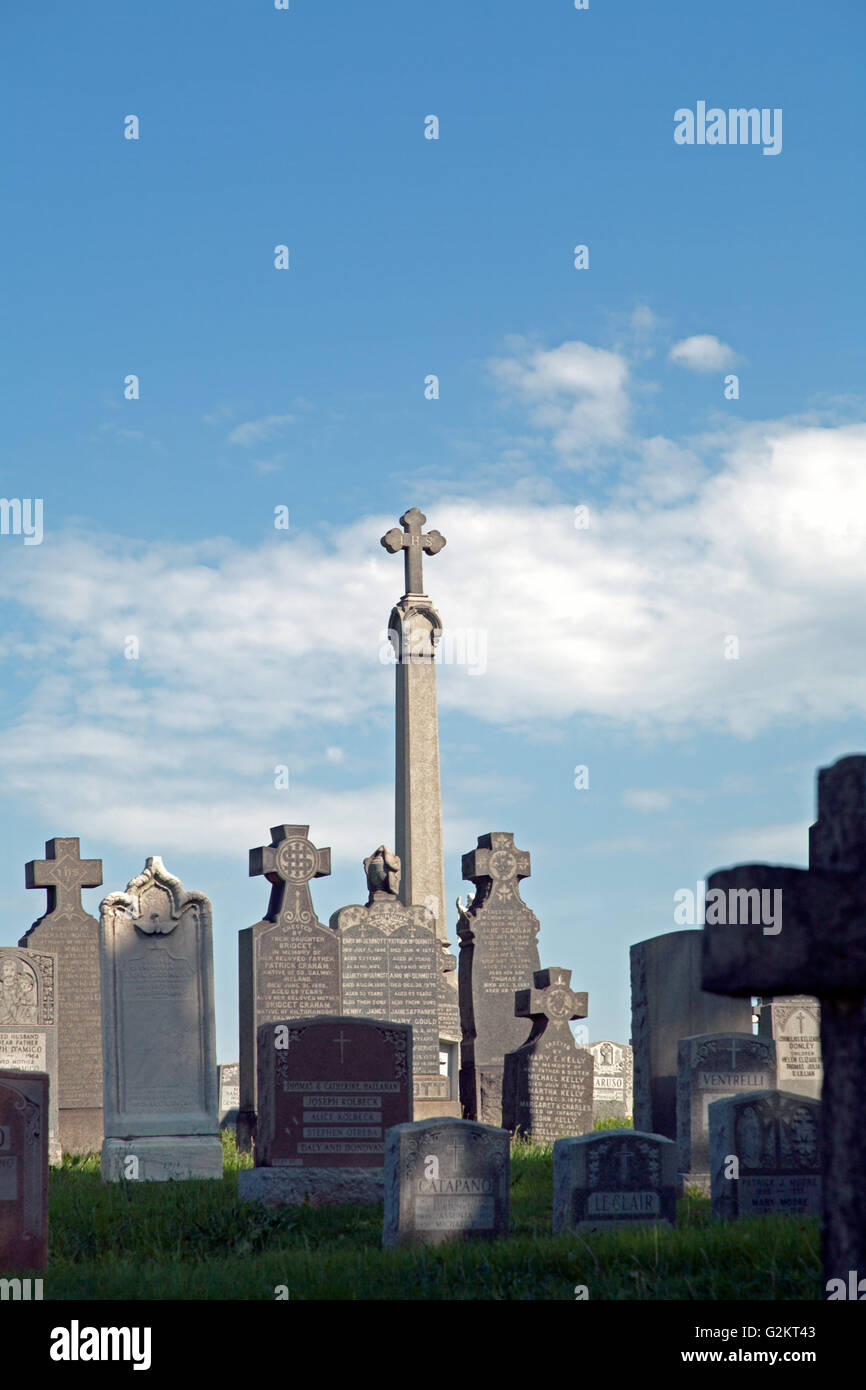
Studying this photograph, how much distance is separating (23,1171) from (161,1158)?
463cm

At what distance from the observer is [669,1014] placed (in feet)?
42.6

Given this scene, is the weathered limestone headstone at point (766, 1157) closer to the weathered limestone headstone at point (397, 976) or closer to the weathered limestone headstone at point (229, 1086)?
the weathered limestone headstone at point (397, 976)

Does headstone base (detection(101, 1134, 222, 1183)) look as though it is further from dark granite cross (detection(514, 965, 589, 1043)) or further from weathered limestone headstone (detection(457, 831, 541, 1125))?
weathered limestone headstone (detection(457, 831, 541, 1125))

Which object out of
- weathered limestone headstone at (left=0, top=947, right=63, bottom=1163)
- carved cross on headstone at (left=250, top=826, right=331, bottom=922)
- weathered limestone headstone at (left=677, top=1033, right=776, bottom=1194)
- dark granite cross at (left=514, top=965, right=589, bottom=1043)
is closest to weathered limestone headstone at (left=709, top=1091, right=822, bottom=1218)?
weathered limestone headstone at (left=677, top=1033, right=776, bottom=1194)

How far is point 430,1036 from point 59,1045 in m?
4.32

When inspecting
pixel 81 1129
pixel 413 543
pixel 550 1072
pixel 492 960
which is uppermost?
pixel 413 543

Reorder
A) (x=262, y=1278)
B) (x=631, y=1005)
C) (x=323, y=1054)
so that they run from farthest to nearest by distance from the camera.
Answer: (x=631, y=1005) < (x=323, y=1054) < (x=262, y=1278)

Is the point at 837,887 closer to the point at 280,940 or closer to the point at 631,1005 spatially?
the point at 631,1005

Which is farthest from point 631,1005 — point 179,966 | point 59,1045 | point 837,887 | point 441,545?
point 441,545

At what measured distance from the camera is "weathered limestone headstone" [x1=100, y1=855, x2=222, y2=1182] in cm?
1334

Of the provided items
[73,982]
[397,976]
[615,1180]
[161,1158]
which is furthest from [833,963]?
[73,982]

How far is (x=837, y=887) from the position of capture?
4.58m

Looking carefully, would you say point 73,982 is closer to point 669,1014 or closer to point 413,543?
point 669,1014

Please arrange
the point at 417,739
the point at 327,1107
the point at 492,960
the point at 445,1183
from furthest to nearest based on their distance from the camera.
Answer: the point at 417,739
the point at 492,960
the point at 327,1107
the point at 445,1183
